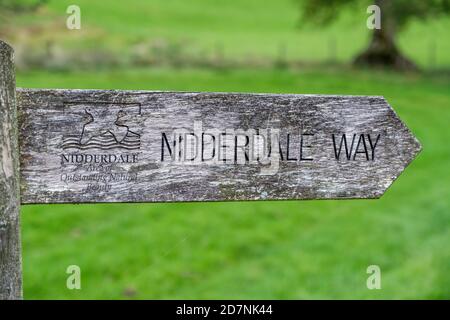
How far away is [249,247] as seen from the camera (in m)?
8.89

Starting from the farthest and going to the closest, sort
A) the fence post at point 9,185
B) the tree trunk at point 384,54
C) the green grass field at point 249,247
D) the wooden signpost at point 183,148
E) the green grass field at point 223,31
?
the green grass field at point 223,31, the tree trunk at point 384,54, the green grass field at point 249,247, the wooden signpost at point 183,148, the fence post at point 9,185

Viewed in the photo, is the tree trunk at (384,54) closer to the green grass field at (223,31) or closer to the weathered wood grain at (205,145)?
the green grass field at (223,31)

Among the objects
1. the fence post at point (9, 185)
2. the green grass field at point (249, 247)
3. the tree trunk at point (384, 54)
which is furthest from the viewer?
the tree trunk at point (384, 54)

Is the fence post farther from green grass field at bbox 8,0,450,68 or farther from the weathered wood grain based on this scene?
green grass field at bbox 8,0,450,68

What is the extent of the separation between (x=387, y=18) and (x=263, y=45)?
825 centimetres

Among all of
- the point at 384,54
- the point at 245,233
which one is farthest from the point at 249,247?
the point at 384,54

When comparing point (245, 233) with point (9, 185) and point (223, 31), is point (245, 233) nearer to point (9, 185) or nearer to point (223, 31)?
point (9, 185)

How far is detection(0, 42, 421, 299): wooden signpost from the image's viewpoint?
222 centimetres

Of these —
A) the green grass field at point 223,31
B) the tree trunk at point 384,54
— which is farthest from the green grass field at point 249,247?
the green grass field at point 223,31

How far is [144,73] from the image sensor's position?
23875 mm

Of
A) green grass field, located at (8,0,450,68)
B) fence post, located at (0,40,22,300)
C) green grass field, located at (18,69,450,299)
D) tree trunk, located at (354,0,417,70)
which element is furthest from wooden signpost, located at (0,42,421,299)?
tree trunk, located at (354,0,417,70)

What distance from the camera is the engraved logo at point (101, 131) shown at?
2.27 metres
